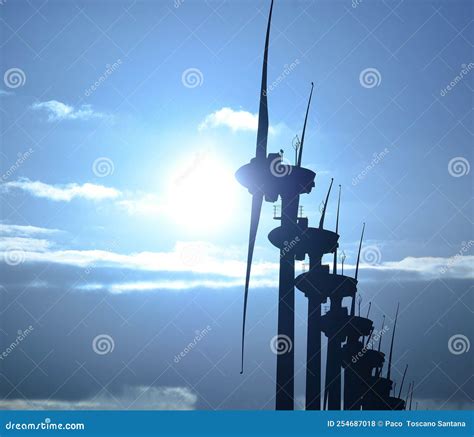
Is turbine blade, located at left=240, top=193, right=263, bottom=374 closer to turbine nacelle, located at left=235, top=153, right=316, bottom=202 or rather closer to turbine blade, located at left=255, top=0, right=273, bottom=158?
turbine nacelle, located at left=235, top=153, right=316, bottom=202

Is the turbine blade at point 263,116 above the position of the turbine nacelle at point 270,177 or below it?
above

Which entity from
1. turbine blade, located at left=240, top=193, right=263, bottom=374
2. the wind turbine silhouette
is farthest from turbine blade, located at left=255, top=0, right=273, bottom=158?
turbine blade, located at left=240, top=193, right=263, bottom=374

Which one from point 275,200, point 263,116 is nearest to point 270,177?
point 275,200

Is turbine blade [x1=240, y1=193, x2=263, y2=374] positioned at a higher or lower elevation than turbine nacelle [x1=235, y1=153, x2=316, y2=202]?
lower

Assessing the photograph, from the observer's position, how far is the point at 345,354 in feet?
273

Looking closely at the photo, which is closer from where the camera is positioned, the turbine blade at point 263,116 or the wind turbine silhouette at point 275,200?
the turbine blade at point 263,116

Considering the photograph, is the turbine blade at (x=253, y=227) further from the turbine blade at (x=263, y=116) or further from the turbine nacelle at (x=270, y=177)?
the turbine blade at (x=263, y=116)

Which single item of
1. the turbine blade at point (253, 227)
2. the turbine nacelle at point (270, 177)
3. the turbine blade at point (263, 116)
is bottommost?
the turbine blade at point (253, 227)

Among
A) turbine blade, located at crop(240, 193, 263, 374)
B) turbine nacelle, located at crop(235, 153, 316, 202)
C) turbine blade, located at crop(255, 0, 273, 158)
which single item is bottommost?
turbine blade, located at crop(240, 193, 263, 374)

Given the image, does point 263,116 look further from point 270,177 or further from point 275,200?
point 275,200

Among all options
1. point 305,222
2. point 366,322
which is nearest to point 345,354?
point 366,322

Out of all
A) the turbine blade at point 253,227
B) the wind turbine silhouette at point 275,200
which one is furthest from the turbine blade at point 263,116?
the turbine blade at point 253,227

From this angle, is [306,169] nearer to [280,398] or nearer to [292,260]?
[292,260]

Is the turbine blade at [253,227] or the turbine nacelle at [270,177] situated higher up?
the turbine nacelle at [270,177]
